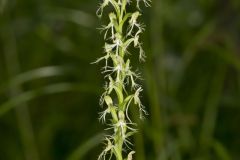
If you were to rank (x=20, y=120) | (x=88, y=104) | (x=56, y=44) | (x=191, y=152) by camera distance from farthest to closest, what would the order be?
(x=88, y=104)
(x=56, y=44)
(x=20, y=120)
(x=191, y=152)

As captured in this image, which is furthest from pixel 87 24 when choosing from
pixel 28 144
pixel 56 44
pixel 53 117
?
pixel 28 144

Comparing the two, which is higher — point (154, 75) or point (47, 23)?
point (47, 23)

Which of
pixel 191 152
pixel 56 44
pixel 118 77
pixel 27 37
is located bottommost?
pixel 118 77

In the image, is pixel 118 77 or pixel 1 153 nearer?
pixel 118 77

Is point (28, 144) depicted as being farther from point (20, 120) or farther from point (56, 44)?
Answer: point (56, 44)

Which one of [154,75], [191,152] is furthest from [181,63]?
[191,152]

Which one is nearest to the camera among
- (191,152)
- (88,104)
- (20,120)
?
(191,152)
